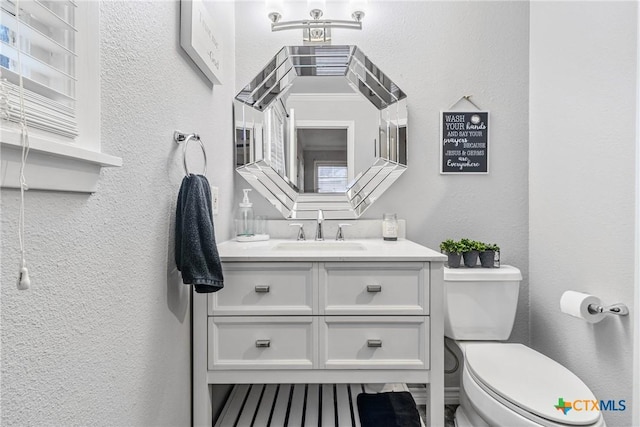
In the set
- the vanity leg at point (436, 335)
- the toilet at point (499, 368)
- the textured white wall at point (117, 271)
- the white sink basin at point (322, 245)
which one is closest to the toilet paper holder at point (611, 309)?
the toilet at point (499, 368)

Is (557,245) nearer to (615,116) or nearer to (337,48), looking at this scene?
(615,116)

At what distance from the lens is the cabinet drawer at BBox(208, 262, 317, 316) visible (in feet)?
3.75

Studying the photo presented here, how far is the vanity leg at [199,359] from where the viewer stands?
44.8 inches

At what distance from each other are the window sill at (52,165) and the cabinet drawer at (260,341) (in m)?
0.69

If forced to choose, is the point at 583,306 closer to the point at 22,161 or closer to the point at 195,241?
the point at 195,241

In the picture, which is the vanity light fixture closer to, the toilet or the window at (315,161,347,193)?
the window at (315,161,347,193)

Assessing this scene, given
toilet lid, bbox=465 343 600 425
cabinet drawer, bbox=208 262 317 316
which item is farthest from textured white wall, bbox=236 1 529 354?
cabinet drawer, bbox=208 262 317 316

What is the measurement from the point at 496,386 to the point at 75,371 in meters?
1.17

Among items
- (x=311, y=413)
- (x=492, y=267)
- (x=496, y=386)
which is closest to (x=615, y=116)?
(x=492, y=267)

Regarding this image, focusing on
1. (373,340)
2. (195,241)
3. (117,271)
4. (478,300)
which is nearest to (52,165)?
(117,271)

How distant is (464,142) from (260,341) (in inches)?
55.5

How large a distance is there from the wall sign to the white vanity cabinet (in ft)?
2.58

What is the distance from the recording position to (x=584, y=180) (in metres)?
1.36

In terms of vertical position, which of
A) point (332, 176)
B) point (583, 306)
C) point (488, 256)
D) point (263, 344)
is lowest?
point (263, 344)
